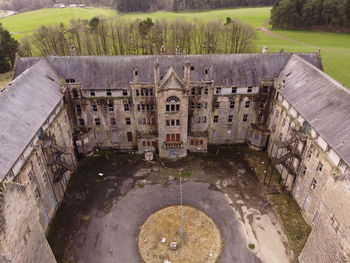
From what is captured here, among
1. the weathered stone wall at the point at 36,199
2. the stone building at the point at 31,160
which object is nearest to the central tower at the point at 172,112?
the stone building at the point at 31,160

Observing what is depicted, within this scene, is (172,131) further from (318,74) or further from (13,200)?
(13,200)

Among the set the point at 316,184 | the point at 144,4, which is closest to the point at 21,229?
the point at 316,184

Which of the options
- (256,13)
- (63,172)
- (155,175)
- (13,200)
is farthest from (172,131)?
(256,13)

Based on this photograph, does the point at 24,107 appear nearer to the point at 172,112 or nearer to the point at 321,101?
the point at 172,112

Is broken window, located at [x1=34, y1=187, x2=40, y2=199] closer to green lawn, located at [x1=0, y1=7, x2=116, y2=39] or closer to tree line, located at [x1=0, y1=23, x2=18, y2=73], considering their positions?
tree line, located at [x1=0, y1=23, x2=18, y2=73]

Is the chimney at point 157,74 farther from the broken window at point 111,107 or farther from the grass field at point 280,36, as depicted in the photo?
the grass field at point 280,36
